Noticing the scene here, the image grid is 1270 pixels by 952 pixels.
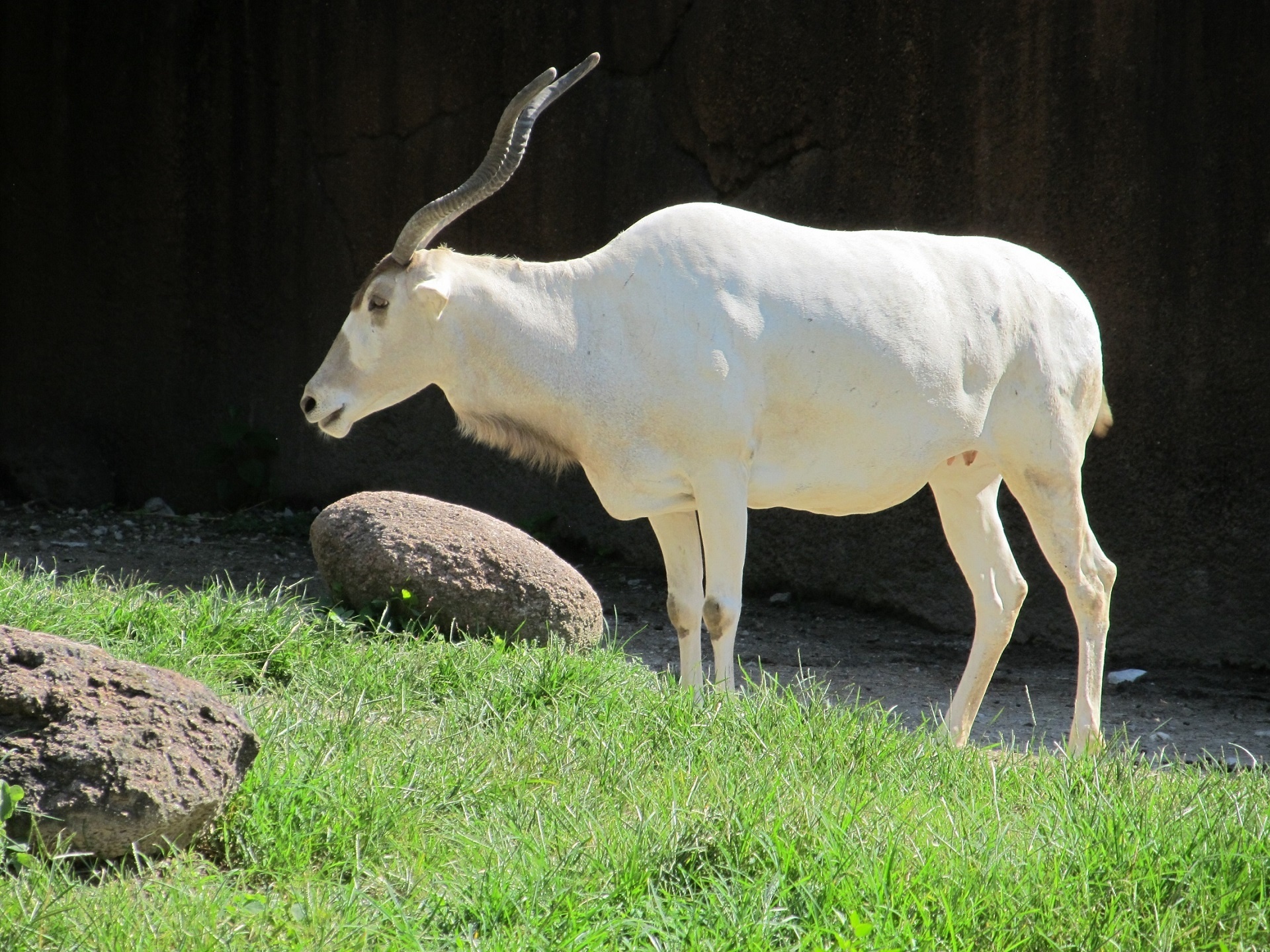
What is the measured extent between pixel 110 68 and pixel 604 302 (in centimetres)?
671

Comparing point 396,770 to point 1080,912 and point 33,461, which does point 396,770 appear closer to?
point 1080,912

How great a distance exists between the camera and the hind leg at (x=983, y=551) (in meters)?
4.76

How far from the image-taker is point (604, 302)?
14.0 ft

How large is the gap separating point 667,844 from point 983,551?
2.44 meters

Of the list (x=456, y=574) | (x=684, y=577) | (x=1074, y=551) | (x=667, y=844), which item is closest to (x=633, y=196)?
(x=456, y=574)

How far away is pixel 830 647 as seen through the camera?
265 inches

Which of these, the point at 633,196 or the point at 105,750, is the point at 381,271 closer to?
the point at 105,750

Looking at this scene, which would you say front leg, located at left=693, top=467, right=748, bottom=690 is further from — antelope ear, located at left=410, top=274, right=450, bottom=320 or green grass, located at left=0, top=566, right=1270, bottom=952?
antelope ear, located at left=410, top=274, right=450, bottom=320

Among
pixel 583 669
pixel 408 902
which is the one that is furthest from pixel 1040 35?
pixel 408 902

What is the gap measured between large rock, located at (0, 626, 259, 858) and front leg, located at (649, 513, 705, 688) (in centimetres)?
179

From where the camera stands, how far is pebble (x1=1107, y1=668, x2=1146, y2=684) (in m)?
6.20

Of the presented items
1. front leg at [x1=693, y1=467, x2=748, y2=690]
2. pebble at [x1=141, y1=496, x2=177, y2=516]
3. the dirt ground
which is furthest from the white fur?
pebble at [x1=141, y1=496, x2=177, y2=516]

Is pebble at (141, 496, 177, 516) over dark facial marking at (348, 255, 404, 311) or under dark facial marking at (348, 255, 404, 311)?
under

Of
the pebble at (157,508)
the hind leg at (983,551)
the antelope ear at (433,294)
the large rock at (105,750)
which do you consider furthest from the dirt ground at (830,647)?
the large rock at (105,750)
